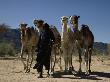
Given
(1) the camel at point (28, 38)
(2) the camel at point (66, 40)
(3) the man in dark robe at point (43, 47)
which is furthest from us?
(1) the camel at point (28, 38)

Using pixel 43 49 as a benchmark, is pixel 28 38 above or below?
above

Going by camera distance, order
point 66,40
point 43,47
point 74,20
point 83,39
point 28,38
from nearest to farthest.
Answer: point 43,47
point 66,40
point 74,20
point 83,39
point 28,38

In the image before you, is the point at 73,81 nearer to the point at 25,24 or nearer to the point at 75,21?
the point at 75,21

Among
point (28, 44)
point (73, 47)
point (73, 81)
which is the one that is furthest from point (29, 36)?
point (73, 81)

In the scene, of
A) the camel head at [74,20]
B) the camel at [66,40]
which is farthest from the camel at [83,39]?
the camel at [66,40]

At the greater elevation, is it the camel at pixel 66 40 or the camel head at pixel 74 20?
the camel head at pixel 74 20

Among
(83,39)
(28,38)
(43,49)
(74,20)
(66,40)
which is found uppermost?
(74,20)

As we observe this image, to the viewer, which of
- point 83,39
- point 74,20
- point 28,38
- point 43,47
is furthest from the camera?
point 28,38

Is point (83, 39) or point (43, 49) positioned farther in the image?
point (83, 39)

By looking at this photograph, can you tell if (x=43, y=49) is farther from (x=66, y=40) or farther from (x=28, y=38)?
(x=28, y=38)

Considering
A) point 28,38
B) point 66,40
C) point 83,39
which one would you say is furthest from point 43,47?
point 28,38

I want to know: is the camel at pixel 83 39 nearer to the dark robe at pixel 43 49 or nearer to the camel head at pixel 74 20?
the camel head at pixel 74 20

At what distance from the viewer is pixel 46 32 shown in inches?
700

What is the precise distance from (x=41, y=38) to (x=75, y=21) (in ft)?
6.90
